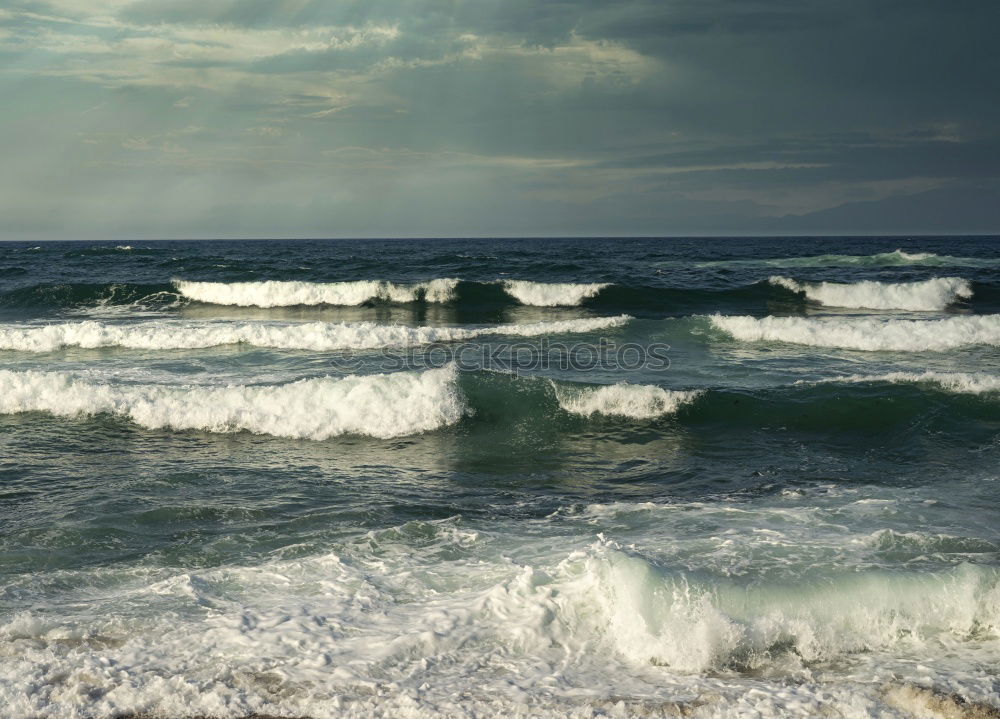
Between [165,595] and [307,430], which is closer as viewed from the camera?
[165,595]

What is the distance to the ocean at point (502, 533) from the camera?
14.0 feet

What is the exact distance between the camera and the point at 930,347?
17.2 m

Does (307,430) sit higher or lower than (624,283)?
lower

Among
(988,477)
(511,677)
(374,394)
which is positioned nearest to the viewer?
(511,677)

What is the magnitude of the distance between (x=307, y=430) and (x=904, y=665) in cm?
791

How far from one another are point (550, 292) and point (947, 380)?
17458 millimetres

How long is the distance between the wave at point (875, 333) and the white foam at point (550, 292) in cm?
938

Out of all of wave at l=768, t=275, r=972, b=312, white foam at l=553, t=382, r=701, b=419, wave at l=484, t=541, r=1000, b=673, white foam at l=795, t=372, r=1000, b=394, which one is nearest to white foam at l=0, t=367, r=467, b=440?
white foam at l=553, t=382, r=701, b=419

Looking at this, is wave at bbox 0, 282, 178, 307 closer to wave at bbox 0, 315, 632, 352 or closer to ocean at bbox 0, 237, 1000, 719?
wave at bbox 0, 315, 632, 352

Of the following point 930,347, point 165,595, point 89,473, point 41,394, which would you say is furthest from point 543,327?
point 165,595

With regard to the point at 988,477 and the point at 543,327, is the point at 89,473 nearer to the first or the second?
the point at 988,477

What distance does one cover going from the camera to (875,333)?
17.7m

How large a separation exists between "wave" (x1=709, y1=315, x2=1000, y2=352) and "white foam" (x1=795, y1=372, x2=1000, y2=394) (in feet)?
15.4

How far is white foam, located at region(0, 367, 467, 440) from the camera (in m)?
10.8
